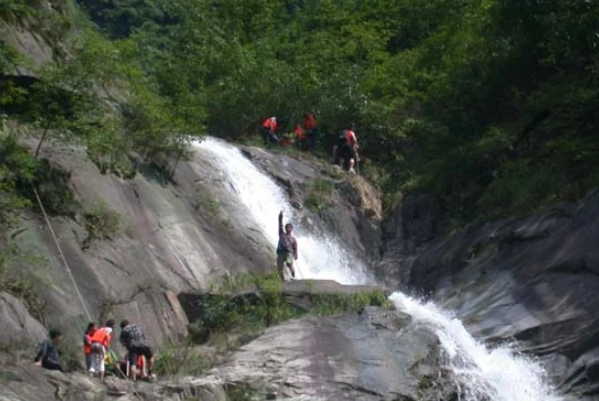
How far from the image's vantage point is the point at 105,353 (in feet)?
69.2

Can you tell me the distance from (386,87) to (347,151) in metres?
4.36

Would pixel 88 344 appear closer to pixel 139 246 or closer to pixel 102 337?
pixel 102 337

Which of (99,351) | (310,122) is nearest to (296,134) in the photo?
(310,122)

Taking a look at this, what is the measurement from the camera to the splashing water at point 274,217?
31.0m

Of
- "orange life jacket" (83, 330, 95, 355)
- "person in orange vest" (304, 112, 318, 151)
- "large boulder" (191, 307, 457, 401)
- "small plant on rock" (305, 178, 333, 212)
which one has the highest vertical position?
"person in orange vest" (304, 112, 318, 151)

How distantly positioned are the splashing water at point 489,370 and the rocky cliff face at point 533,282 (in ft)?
1.09

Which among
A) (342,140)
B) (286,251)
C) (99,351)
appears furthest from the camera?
(342,140)

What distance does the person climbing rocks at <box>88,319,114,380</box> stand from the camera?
20.6 meters

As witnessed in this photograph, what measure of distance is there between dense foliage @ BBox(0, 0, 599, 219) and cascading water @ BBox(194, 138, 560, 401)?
2004 millimetres

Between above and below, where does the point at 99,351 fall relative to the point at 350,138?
below

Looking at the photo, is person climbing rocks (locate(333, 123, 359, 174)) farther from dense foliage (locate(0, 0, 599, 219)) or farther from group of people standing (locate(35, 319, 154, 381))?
group of people standing (locate(35, 319, 154, 381))

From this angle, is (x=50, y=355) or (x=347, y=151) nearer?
(x=50, y=355)

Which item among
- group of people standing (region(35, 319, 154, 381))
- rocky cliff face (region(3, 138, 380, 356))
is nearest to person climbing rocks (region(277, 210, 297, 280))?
rocky cliff face (region(3, 138, 380, 356))

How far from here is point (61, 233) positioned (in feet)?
80.8
